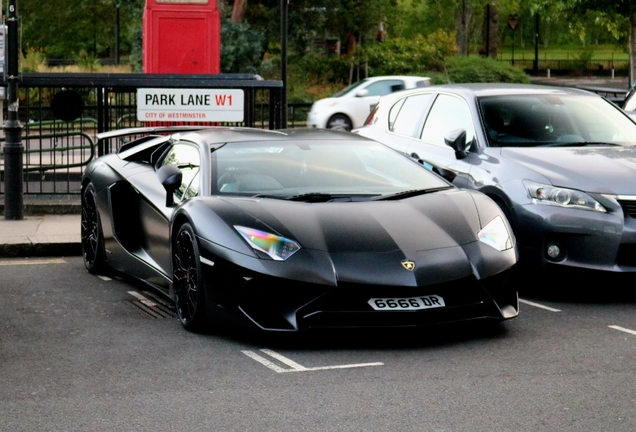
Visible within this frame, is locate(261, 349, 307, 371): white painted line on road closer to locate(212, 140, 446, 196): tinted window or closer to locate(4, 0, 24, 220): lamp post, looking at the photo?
locate(212, 140, 446, 196): tinted window

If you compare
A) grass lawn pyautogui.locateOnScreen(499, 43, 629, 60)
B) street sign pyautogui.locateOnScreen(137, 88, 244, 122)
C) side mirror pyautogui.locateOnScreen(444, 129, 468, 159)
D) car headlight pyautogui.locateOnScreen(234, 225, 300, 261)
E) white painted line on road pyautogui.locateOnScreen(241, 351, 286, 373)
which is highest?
grass lawn pyautogui.locateOnScreen(499, 43, 629, 60)

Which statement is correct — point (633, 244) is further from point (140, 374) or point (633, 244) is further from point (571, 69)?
point (571, 69)

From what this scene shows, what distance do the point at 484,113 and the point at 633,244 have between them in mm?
1989

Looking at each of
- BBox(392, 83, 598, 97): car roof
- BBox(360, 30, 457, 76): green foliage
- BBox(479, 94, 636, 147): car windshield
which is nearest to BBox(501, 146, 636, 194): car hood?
BBox(479, 94, 636, 147): car windshield

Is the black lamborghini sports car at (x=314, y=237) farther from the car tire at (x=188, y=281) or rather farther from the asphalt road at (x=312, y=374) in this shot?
the asphalt road at (x=312, y=374)

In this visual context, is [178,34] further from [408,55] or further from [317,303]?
[408,55]

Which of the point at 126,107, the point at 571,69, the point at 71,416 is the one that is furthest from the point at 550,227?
the point at 571,69

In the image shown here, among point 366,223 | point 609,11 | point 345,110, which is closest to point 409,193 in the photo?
point 366,223

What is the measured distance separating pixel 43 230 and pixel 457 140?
417cm

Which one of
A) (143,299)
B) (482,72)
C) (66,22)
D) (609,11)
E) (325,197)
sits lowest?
(143,299)

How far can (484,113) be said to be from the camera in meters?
9.71

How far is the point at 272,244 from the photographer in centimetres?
676

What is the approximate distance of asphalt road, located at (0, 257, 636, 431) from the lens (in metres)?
5.29

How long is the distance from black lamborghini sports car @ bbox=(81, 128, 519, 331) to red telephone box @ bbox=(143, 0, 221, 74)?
8.59 m
